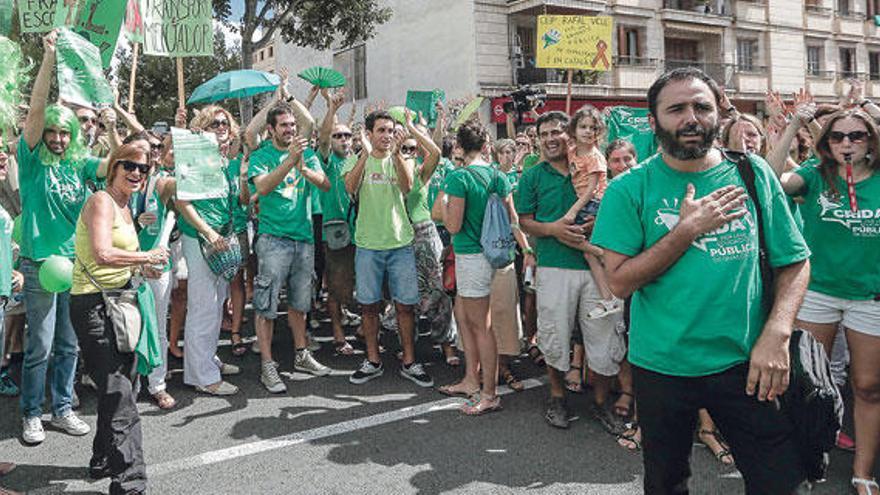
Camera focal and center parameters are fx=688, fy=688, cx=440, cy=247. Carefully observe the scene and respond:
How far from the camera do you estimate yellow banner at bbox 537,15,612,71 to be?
10.2 m

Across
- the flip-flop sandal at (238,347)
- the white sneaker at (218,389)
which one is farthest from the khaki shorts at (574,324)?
the flip-flop sandal at (238,347)

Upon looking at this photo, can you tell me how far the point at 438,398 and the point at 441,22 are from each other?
19251mm

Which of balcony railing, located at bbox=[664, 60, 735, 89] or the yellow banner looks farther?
balcony railing, located at bbox=[664, 60, 735, 89]

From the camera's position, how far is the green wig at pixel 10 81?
369 centimetres

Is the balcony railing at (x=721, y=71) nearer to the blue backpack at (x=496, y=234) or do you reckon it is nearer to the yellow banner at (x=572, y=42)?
the yellow banner at (x=572, y=42)

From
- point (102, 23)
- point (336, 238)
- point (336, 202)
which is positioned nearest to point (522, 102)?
point (336, 202)

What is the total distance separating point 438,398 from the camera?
17.0 feet

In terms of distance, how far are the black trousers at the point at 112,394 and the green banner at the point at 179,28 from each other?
3.35 metres

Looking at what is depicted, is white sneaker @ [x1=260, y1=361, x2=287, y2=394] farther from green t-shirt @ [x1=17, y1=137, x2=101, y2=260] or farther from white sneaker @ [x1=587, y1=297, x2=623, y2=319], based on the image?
white sneaker @ [x1=587, y1=297, x2=623, y2=319]

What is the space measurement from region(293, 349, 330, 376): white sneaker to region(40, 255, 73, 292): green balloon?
218 cm

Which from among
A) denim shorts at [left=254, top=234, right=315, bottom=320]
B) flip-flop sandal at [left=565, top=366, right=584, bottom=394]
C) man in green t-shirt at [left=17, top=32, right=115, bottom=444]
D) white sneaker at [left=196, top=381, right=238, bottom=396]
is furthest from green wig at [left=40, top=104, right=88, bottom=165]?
flip-flop sandal at [left=565, top=366, right=584, bottom=394]

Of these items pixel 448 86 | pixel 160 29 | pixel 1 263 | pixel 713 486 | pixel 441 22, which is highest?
pixel 441 22

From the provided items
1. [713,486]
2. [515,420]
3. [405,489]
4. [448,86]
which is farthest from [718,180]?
[448,86]

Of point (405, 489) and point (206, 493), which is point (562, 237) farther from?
point (206, 493)
